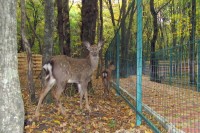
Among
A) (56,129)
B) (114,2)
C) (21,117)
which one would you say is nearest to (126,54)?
(56,129)

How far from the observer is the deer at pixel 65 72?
7082mm

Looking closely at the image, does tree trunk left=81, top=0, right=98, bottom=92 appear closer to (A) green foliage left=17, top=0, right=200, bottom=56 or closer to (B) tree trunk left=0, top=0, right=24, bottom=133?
(B) tree trunk left=0, top=0, right=24, bottom=133

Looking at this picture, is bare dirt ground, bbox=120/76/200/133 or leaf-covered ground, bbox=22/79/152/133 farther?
leaf-covered ground, bbox=22/79/152/133

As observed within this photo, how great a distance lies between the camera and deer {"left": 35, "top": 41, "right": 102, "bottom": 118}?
708 cm

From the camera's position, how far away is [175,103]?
26.9 feet

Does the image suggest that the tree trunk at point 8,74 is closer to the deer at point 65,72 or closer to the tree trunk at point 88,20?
the deer at point 65,72

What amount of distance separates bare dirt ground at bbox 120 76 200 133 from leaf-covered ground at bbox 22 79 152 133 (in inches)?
26.5

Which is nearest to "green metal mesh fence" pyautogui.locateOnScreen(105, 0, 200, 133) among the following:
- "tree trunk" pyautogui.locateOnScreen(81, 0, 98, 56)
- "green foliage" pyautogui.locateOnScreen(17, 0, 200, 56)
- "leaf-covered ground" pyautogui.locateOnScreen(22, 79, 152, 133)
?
"leaf-covered ground" pyautogui.locateOnScreen(22, 79, 152, 133)

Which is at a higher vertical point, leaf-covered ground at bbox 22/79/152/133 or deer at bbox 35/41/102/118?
deer at bbox 35/41/102/118

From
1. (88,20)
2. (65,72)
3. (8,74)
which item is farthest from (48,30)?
(8,74)

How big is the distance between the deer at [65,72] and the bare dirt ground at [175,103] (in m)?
1.51

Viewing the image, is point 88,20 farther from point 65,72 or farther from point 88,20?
point 65,72

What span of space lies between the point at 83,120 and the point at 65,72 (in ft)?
4.44

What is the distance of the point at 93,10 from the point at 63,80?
12.7 feet
